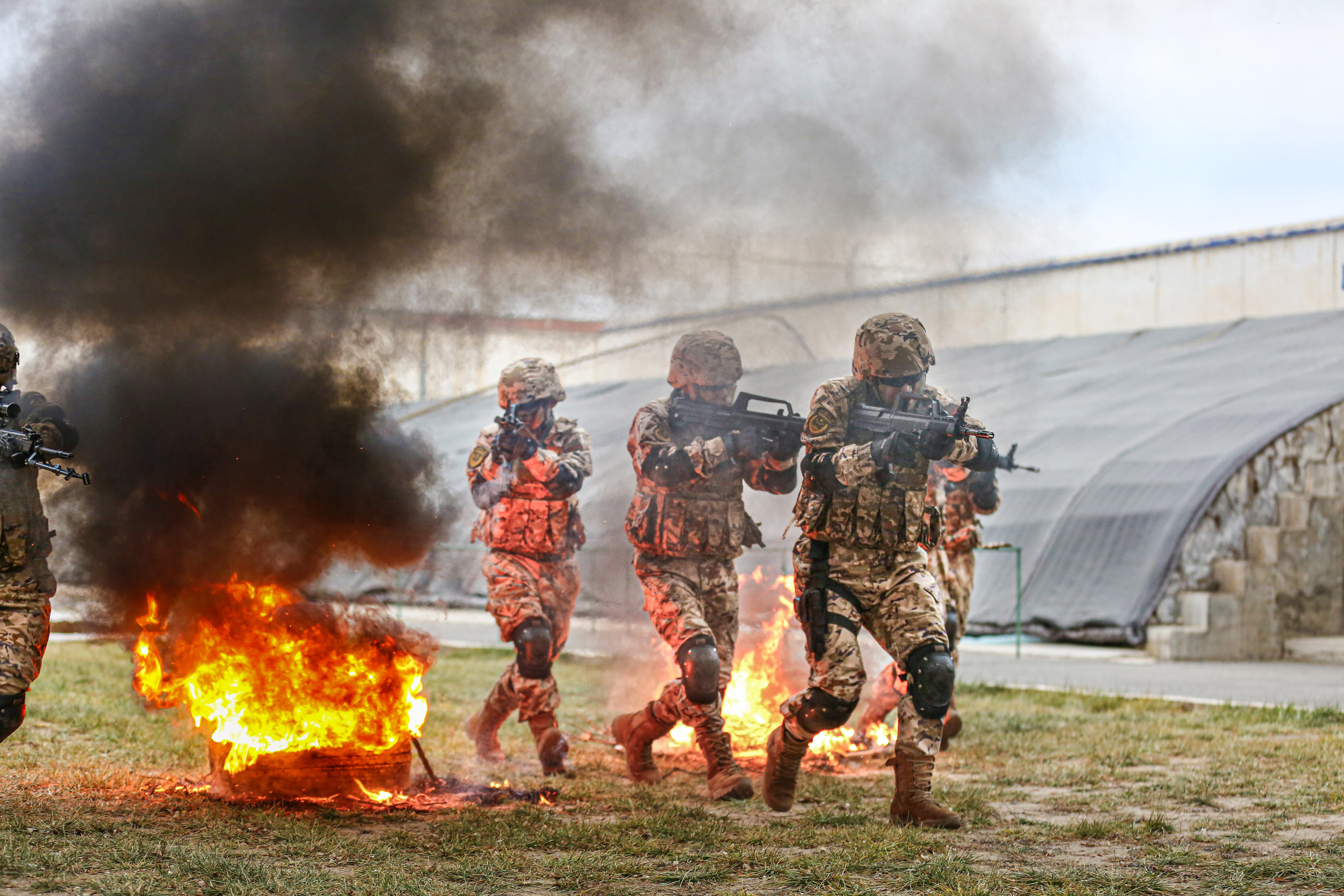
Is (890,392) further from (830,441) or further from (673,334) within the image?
(673,334)

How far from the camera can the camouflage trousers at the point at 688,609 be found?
23.4 ft

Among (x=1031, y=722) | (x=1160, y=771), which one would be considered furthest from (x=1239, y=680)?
(x=1160, y=771)

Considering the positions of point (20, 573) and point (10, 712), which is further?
point (20, 573)

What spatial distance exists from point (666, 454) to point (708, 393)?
0.48m

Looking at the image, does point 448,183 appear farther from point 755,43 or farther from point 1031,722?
point 1031,722

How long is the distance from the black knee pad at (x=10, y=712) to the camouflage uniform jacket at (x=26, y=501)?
0.49 meters

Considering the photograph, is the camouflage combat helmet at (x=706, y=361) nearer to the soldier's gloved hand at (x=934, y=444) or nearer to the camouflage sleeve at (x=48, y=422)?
the soldier's gloved hand at (x=934, y=444)

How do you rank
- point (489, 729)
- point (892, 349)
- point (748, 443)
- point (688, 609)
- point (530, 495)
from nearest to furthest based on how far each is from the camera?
1. point (892, 349)
2. point (688, 609)
3. point (748, 443)
4. point (530, 495)
5. point (489, 729)

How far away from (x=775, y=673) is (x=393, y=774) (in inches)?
109

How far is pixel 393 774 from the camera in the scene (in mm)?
6625

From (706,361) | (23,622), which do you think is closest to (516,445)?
(706,361)

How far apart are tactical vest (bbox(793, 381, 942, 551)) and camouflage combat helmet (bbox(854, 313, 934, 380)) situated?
0.96ft

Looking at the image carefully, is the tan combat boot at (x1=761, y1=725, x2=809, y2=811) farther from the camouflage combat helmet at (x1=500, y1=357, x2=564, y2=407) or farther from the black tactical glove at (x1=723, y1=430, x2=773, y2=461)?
the camouflage combat helmet at (x1=500, y1=357, x2=564, y2=407)

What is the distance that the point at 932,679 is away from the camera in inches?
238
